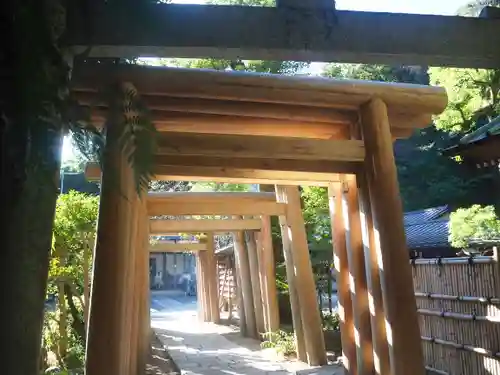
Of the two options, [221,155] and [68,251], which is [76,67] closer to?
[221,155]

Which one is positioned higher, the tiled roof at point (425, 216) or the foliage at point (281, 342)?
the tiled roof at point (425, 216)

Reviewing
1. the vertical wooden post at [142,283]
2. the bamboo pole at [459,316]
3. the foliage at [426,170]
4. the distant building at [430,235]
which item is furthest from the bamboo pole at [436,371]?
the foliage at [426,170]

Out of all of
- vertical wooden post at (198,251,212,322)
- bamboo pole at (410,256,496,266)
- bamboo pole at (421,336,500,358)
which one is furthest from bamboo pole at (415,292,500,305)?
vertical wooden post at (198,251,212,322)

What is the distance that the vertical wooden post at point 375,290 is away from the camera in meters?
4.61

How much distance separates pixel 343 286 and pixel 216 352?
14.5 ft

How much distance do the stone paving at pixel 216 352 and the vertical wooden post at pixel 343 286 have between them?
0.82 meters

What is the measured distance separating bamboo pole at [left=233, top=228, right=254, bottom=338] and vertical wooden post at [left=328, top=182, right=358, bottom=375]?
548 centimetres

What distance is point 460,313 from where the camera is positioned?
525 cm

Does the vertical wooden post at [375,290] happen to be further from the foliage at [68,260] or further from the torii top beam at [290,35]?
the foliage at [68,260]

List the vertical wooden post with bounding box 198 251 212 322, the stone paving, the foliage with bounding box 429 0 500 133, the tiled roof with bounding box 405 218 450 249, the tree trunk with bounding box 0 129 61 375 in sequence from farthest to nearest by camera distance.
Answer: the vertical wooden post with bounding box 198 251 212 322, the tiled roof with bounding box 405 218 450 249, the foliage with bounding box 429 0 500 133, the stone paving, the tree trunk with bounding box 0 129 61 375

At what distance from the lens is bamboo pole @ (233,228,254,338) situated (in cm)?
1125

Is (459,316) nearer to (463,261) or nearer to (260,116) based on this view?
(463,261)

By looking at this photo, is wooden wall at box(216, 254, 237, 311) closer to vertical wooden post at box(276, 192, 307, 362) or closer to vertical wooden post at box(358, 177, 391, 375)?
vertical wooden post at box(276, 192, 307, 362)

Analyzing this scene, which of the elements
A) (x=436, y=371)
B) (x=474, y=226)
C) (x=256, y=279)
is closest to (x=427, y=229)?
(x=256, y=279)
